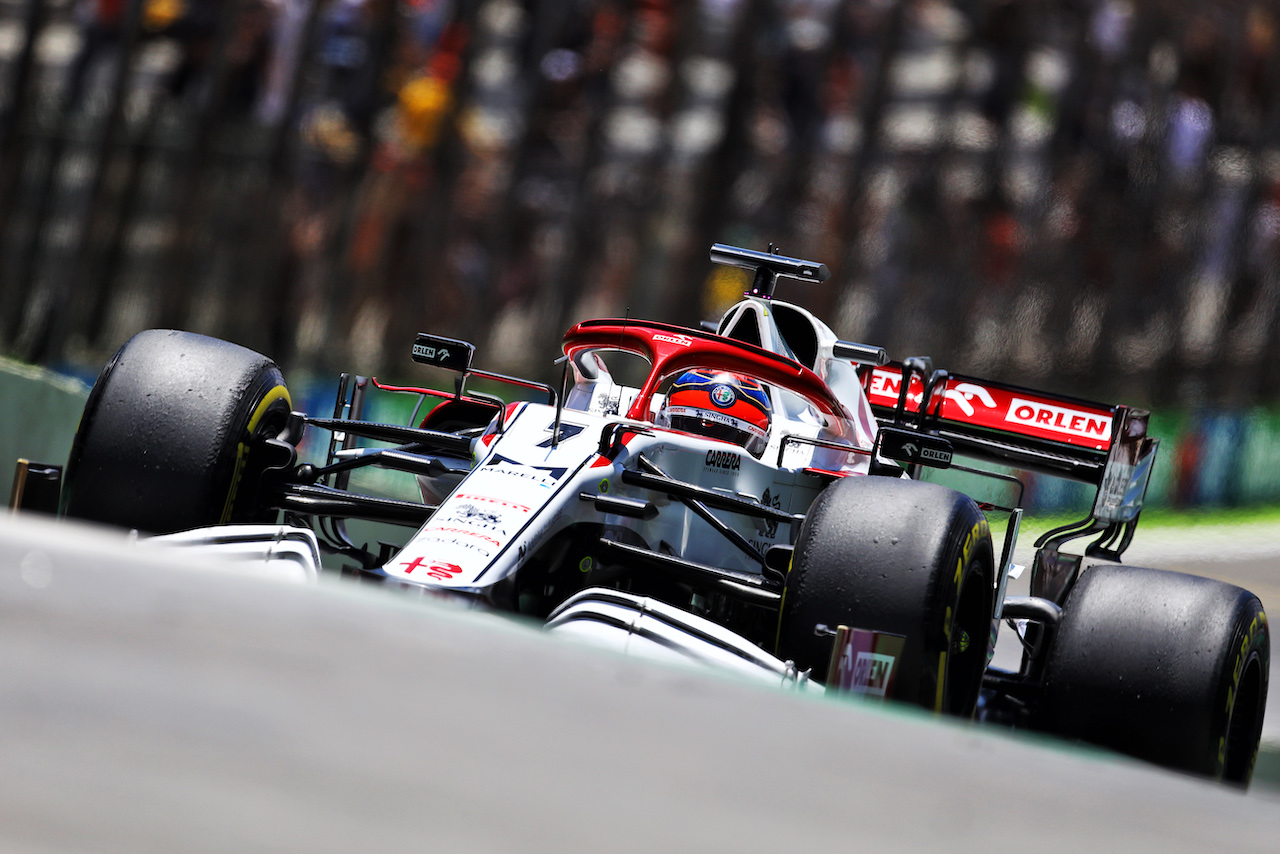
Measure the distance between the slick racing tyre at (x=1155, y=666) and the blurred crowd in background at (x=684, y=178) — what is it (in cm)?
840

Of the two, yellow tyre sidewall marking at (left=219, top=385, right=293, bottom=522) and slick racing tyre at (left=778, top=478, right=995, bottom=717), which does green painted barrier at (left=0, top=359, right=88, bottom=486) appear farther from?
slick racing tyre at (left=778, top=478, right=995, bottom=717)

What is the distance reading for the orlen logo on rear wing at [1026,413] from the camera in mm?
6141

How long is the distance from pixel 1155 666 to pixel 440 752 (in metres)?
3.37

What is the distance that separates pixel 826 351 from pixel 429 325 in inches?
313

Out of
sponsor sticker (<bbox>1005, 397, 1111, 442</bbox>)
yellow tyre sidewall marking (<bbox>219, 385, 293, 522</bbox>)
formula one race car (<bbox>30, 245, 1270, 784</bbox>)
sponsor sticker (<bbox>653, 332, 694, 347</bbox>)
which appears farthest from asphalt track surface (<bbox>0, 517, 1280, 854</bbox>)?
sponsor sticker (<bbox>1005, 397, 1111, 442</bbox>)

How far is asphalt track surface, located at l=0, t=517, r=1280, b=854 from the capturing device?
1.49 metres

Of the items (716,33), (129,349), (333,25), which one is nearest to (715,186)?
(716,33)

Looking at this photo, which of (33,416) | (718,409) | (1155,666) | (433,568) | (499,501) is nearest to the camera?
(433,568)

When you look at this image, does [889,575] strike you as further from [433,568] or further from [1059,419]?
[1059,419]

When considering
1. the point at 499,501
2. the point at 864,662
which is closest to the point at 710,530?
the point at 499,501

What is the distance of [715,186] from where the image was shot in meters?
13.2

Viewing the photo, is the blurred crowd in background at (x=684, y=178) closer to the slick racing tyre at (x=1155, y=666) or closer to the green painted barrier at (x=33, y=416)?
the green painted barrier at (x=33, y=416)

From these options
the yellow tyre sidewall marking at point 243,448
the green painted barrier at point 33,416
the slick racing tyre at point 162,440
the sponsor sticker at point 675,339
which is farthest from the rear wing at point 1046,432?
the green painted barrier at point 33,416

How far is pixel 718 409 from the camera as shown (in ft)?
17.2
